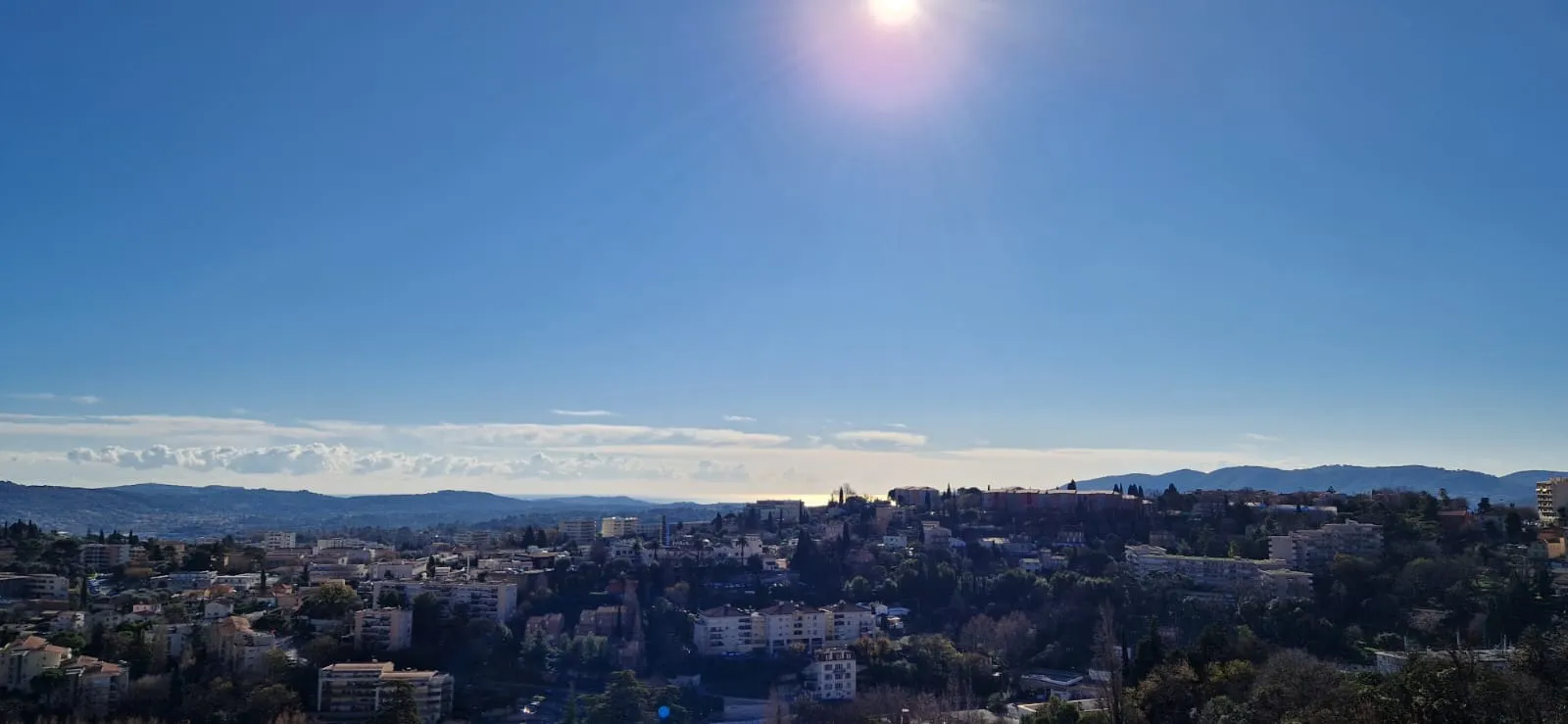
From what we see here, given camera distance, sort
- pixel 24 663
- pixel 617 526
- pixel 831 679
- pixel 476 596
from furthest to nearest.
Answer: pixel 617 526 → pixel 476 596 → pixel 831 679 → pixel 24 663

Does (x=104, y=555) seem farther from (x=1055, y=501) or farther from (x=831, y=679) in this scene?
(x=1055, y=501)

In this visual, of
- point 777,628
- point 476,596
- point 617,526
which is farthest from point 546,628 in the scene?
point 617,526

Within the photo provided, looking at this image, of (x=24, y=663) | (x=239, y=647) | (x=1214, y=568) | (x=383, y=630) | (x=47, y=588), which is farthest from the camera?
(x=47, y=588)

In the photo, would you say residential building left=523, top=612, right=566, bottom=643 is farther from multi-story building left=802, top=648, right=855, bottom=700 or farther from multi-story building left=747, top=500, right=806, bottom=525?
multi-story building left=747, top=500, right=806, bottom=525

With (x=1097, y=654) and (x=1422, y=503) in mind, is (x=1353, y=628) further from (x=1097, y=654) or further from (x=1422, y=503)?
(x=1422, y=503)

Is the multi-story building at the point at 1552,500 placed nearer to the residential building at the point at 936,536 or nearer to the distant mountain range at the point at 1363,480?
the residential building at the point at 936,536

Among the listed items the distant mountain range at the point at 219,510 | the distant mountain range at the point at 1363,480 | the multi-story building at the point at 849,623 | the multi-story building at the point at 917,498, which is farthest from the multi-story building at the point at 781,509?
the distant mountain range at the point at 1363,480

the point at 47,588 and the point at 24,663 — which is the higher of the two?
the point at 47,588
